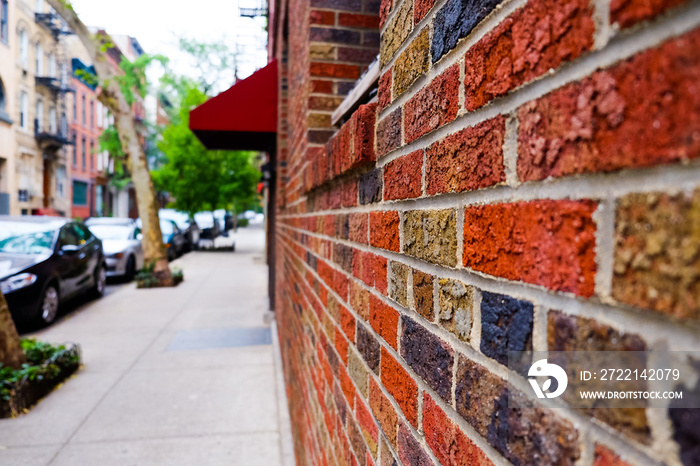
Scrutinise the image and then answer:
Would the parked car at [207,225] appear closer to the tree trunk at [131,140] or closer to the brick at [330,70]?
the tree trunk at [131,140]

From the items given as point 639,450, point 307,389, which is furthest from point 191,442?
point 639,450

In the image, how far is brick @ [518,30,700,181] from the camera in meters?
0.38

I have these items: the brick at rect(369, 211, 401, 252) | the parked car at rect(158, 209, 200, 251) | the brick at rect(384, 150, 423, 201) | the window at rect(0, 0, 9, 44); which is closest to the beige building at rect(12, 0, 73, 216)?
the window at rect(0, 0, 9, 44)

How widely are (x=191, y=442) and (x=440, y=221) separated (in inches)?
148

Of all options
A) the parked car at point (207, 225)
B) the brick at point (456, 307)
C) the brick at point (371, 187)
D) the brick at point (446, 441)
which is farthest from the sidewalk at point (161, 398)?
the parked car at point (207, 225)

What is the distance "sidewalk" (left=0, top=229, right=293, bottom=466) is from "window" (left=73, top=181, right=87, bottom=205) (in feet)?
87.1

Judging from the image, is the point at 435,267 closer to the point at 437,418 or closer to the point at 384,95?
the point at 437,418

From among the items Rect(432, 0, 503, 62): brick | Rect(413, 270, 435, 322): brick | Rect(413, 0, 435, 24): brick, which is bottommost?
Rect(413, 270, 435, 322): brick

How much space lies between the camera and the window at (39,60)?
25266 mm

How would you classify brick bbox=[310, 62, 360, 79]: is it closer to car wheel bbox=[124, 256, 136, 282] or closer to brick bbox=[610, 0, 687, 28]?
brick bbox=[610, 0, 687, 28]

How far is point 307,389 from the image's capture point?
2684 millimetres

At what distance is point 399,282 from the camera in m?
1.07

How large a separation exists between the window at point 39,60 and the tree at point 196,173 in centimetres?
1002

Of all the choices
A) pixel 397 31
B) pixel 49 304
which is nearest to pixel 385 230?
pixel 397 31
